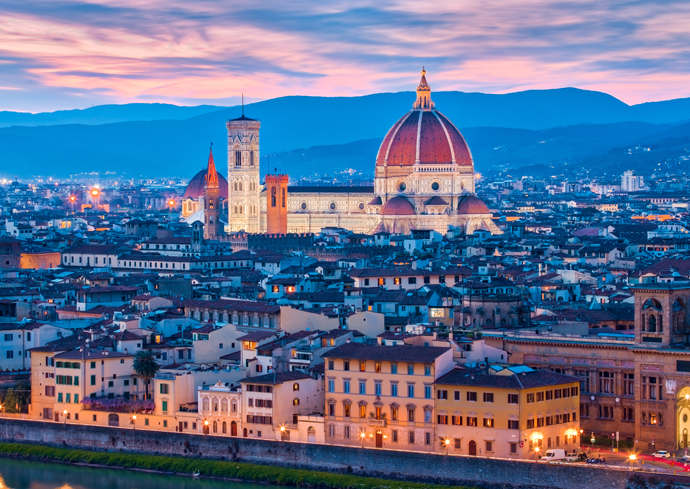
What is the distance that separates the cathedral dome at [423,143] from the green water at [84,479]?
11498 cm

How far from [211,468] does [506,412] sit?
31.3ft

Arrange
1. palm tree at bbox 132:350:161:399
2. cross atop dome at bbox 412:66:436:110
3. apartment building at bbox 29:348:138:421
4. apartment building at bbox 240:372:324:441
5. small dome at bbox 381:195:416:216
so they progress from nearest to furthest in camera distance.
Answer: apartment building at bbox 240:372:324:441, palm tree at bbox 132:350:161:399, apartment building at bbox 29:348:138:421, small dome at bbox 381:195:416:216, cross atop dome at bbox 412:66:436:110

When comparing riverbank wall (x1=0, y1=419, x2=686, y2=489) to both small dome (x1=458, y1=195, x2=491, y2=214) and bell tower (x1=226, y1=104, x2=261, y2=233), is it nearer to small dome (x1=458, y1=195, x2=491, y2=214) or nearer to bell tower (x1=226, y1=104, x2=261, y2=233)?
small dome (x1=458, y1=195, x2=491, y2=214)

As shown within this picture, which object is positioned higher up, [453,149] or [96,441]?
[453,149]

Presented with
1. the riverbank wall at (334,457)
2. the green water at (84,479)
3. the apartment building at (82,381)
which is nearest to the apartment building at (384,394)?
the riverbank wall at (334,457)

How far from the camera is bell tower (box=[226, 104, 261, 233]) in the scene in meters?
164

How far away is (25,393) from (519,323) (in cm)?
1728

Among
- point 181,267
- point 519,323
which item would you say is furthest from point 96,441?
point 181,267

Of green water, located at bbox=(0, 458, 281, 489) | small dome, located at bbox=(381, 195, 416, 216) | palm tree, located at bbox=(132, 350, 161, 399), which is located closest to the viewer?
green water, located at bbox=(0, 458, 281, 489)

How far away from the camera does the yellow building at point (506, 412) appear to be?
4422cm

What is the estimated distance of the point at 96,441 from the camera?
169 ft

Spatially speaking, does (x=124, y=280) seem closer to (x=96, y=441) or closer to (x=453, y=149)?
(x=96, y=441)

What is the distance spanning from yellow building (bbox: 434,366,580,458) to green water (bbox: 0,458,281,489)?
563 cm

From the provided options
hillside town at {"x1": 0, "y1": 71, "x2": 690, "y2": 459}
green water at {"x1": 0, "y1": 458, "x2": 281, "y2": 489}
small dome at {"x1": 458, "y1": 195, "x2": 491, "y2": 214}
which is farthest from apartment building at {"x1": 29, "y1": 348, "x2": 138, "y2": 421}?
small dome at {"x1": 458, "y1": 195, "x2": 491, "y2": 214}
